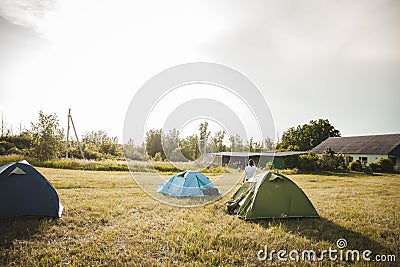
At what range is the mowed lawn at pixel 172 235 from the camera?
171 inches

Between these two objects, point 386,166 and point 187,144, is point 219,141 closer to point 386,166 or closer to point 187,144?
point 187,144

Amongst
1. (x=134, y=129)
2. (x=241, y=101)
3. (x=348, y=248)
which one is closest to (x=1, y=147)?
(x=134, y=129)

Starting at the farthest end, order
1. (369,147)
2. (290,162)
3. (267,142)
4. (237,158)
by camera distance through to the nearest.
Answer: (369,147) < (290,162) < (237,158) < (267,142)

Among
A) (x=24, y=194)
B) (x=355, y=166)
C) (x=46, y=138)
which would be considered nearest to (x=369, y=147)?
(x=355, y=166)

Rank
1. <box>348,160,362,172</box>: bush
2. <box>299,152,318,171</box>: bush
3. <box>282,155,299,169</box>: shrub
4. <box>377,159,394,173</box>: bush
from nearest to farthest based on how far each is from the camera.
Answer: <box>299,152,318,171</box>: bush → <box>377,159,394,173</box>: bush → <box>282,155,299,169</box>: shrub → <box>348,160,362,172</box>: bush

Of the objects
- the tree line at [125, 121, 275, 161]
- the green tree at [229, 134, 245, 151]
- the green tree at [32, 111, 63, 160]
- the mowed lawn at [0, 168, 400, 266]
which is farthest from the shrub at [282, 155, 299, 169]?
the green tree at [32, 111, 63, 160]

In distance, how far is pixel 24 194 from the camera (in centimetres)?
599

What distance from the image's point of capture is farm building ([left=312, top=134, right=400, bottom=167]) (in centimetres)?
2936

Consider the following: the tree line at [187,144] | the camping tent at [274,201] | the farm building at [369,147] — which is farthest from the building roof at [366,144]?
the camping tent at [274,201]

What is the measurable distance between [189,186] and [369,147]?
29601 mm

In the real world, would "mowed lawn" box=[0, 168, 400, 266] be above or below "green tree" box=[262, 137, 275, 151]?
below

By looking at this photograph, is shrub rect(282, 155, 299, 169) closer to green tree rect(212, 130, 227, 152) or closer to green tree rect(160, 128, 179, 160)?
green tree rect(212, 130, 227, 152)

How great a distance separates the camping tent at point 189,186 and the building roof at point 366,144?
26.9 metres

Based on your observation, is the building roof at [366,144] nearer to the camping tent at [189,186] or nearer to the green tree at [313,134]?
the green tree at [313,134]
